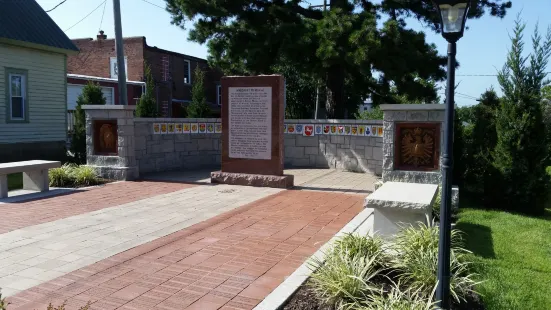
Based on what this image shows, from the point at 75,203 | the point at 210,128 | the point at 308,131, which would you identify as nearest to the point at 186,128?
the point at 210,128

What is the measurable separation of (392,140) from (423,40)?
5752mm

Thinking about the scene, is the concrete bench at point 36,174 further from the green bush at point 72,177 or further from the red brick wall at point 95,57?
the red brick wall at point 95,57

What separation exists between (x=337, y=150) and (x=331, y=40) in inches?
130

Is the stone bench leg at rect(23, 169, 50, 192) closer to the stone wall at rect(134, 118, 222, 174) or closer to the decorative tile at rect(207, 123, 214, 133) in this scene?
the stone wall at rect(134, 118, 222, 174)

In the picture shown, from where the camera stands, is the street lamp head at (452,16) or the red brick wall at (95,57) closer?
the street lamp head at (452,16)

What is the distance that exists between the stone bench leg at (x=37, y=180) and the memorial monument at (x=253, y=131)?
11.5ft

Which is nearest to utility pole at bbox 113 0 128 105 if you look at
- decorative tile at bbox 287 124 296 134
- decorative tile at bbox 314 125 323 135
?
decorative tile at bbox 287 124 296 134

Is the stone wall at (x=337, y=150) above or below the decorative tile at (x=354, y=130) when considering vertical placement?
below

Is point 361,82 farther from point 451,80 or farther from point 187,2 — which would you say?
point 451,80

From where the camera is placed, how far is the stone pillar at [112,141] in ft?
37.3

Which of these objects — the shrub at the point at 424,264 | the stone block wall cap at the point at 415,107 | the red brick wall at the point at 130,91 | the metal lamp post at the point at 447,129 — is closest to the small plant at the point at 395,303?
the metal lamp post at the point at 447,129

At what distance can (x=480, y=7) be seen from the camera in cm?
1432

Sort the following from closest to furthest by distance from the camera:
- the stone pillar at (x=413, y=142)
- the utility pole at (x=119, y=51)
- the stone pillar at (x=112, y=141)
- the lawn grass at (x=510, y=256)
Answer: the lawn grass at (x=510, y=256) < the stone pillar at (x=413, y=142) < the stone pillar at (x=112, y=141) < the utility pole at (x=119, y=51)

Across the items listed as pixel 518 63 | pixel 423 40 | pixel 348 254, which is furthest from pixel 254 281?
pixel 423 40
